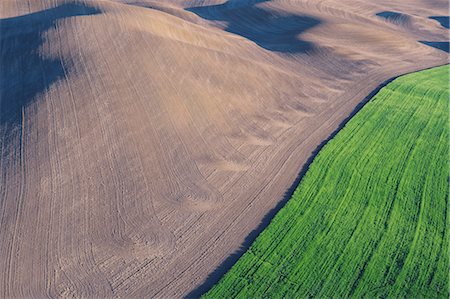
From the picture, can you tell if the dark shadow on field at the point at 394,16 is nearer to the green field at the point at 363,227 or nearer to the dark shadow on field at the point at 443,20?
the dark shadow on field at the point at 443,20

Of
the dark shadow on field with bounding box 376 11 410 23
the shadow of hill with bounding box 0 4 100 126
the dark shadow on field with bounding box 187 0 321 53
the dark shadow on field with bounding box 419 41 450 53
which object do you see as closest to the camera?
the shadow of hill with bounding box 0 4 100 126

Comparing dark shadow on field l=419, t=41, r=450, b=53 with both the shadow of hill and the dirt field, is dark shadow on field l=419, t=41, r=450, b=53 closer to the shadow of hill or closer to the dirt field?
the dirt field

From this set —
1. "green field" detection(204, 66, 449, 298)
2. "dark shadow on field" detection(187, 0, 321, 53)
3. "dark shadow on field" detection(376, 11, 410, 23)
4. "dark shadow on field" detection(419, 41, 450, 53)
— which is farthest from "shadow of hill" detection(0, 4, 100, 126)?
"dark shadow on field" detection(376, 11, 410, 23)

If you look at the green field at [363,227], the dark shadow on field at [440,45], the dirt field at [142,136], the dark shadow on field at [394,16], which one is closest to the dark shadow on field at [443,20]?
the dark shadow on field at [394,16]

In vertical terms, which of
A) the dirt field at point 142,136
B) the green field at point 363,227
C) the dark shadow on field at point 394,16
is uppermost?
the dark shadow on field at point 394,16

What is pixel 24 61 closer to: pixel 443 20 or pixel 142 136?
pixel 142 136

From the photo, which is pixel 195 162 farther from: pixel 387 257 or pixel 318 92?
pixel 318 92

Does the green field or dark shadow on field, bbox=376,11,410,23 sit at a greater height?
dark shadow on field, bbox=376,11,410,23
